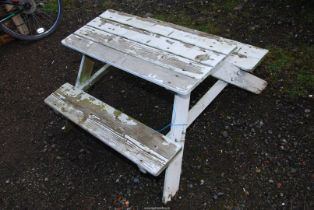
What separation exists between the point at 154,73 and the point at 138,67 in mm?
156

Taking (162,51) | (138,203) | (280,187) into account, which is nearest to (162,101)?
(162,51)

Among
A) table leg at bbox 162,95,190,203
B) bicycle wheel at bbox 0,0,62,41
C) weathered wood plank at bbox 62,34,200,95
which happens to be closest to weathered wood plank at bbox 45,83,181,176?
table leg at bbox 162,95,190,203

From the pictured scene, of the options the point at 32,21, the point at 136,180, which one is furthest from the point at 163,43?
the point at 32,21

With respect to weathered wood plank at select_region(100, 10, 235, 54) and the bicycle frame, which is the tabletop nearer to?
weathered wood plank at select_region(100, 10, 235, 54)

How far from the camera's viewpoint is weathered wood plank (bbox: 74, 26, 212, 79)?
210 centimetres

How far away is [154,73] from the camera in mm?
2170

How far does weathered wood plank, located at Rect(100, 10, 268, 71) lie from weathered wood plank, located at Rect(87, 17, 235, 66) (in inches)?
2.1

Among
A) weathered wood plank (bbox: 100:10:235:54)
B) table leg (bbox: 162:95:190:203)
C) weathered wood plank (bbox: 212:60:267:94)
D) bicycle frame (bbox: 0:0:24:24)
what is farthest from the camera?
bicycle frame (bbox: 0:0:24:24)

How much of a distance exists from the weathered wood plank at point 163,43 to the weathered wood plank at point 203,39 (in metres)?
0.05

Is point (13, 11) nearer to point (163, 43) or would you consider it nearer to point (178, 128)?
point (163, 43)

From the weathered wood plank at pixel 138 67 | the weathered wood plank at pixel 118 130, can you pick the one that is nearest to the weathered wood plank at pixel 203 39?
the weathered wood plank at pixel 138 67

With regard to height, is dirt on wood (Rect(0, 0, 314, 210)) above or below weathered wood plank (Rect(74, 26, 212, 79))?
below

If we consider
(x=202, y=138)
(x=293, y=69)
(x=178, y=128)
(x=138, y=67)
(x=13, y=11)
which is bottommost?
(x=202, y=138)

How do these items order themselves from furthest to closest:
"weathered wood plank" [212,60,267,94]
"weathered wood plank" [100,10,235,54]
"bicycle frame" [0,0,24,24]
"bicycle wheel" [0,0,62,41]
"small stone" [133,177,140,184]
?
"bicycle wheel" [0,0,62,41] → "bicycle frame" [0,0,24,24] → "weathered wood plank" [212,60,267,94] → "small stone" [133,177,140,184] → "weathered wood plank" [100,10,235,54]
